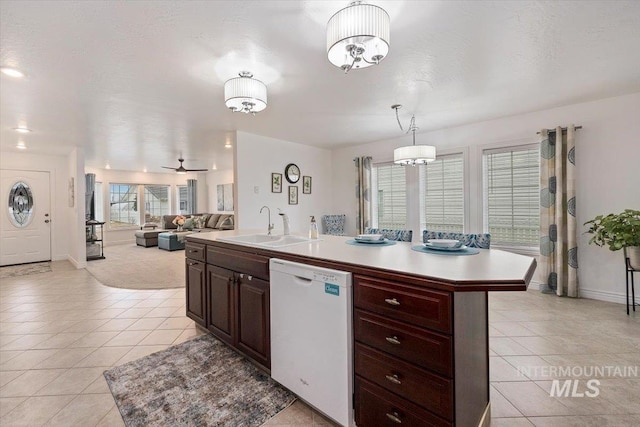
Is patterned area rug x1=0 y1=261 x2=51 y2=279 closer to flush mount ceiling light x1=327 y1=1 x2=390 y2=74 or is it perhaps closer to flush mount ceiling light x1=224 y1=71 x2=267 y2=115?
flush mount ceiling light x1=224 y1=71 x2=267 y2=115

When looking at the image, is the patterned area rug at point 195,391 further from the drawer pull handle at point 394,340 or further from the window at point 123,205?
the window at point 123,205

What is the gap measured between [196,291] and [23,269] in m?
5.31

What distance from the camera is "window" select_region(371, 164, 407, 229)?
5.18 m

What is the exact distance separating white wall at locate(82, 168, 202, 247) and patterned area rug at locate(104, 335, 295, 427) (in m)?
8.22

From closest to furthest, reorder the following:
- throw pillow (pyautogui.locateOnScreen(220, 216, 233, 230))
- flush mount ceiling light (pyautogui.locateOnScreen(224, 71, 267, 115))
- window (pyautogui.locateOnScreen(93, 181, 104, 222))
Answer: flush mount ceiling light (pyautogui.locateOnScreen(224, 71, 267, 115))
throw pillow (pyautogui.locateOnScreen(220, 216, 233, 230))
window (pyautogui.locateOnScreen(93, 181, 104, 222))

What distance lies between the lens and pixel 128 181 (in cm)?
901

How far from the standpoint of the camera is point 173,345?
8.04ft

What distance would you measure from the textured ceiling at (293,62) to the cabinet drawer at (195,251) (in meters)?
1.54

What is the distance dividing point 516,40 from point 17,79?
4.18 meters

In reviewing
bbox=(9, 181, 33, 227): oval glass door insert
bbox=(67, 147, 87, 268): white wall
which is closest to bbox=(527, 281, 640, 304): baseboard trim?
bbox=(67, 147, 87, 268): white wall

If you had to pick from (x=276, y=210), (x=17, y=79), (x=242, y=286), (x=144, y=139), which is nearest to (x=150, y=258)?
(x=144, y=139)

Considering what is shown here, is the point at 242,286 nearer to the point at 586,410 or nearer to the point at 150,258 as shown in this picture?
the point at 586,410

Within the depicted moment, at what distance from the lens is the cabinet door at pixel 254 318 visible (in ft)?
6.05

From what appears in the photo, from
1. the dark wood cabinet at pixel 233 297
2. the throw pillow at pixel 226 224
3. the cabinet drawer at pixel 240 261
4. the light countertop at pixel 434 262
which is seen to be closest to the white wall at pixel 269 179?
the dark wood cabinet at pixel 233 297
